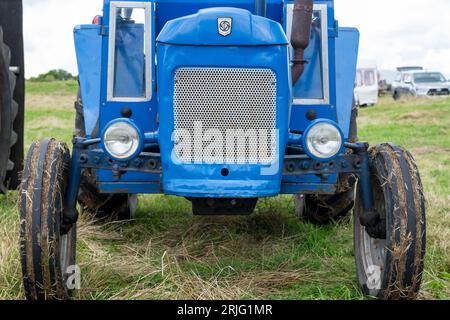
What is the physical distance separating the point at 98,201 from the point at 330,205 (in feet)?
6.05

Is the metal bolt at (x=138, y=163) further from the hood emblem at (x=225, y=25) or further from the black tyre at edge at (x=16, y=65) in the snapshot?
the black tyre at edge at (x=16, y=65)

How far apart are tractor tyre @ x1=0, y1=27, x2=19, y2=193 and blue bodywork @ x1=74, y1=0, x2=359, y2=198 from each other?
36.3 inches

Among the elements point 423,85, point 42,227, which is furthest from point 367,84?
point 42,227

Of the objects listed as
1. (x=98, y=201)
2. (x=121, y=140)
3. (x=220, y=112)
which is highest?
(x=220, y=112)

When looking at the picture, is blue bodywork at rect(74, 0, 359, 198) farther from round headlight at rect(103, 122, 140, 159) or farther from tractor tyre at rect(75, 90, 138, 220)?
tractor tyre at rect(75, 90, 138, 220)

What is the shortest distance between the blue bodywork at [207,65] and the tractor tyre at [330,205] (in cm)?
47

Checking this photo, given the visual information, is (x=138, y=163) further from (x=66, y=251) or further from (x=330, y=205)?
(x=330, y=205)

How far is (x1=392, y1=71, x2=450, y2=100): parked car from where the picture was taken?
98.4ft

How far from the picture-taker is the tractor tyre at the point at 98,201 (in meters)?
5.41

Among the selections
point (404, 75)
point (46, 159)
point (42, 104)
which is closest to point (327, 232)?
point (46, 159)

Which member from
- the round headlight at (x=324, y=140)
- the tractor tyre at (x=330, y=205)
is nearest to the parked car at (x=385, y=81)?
the tractor tyre at (x=330, y=205)

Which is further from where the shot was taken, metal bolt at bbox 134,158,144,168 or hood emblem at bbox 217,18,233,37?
metal bolt at bbox 134,158,144,168

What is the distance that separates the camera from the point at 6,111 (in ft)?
19.1

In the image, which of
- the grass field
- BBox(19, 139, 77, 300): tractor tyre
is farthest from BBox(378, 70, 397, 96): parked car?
BBox(19, 139, 77, 300): tractor tyre
